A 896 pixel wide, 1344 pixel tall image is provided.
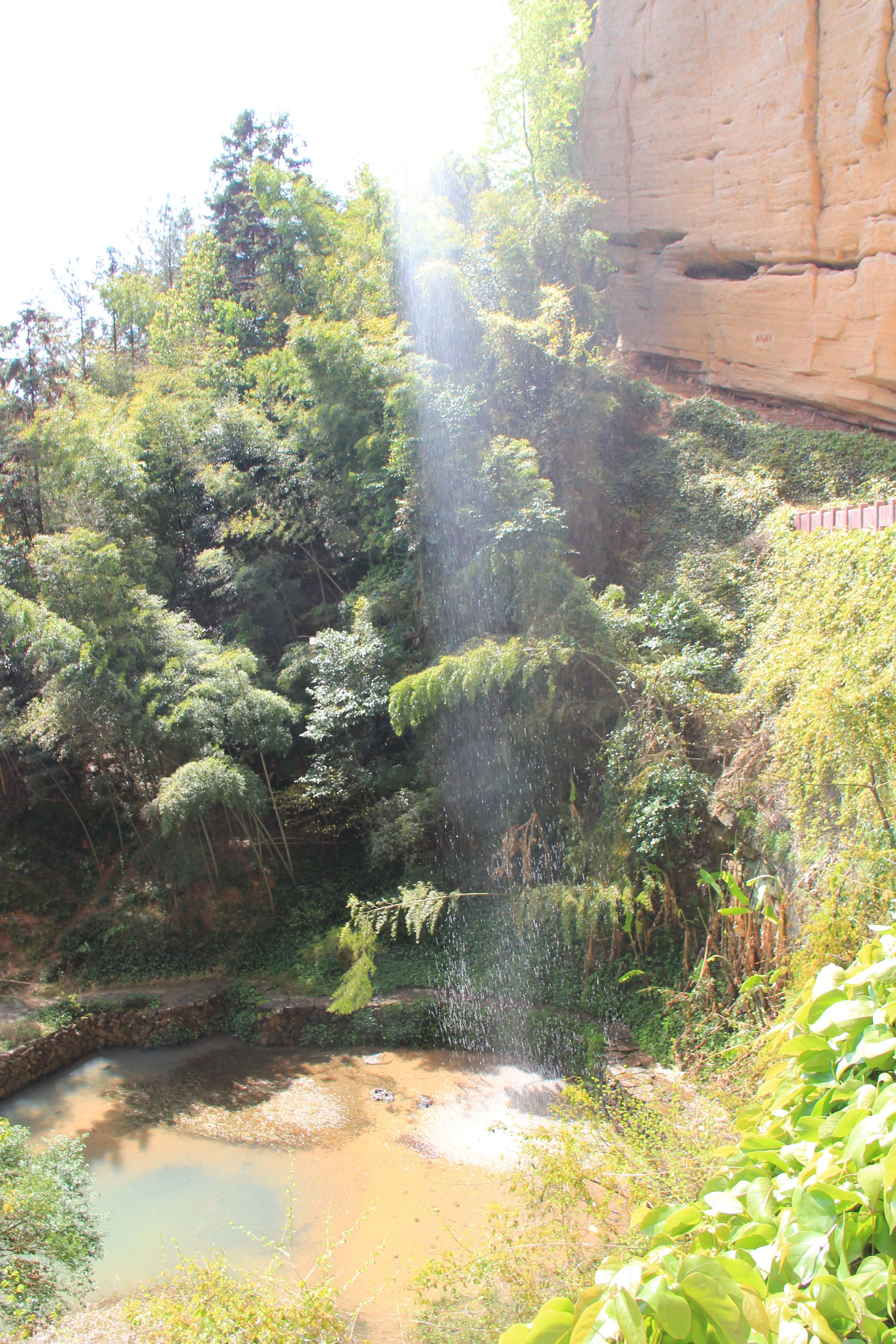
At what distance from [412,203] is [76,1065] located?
38.2ft

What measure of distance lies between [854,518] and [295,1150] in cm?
652

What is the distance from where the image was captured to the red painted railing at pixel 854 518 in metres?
4.87

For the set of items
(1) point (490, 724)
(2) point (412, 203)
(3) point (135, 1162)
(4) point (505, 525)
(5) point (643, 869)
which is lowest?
(3) point (135, 1162)

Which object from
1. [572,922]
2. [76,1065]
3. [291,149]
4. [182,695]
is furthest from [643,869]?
[291,149]

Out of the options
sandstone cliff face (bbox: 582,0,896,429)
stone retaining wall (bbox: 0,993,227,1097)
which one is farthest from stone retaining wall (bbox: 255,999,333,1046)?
sandstone cliff face (bbox: 582,0,896,429)

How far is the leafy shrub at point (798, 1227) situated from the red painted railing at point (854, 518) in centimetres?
405

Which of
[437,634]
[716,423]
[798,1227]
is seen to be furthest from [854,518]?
[716,423]

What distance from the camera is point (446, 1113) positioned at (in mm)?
6574

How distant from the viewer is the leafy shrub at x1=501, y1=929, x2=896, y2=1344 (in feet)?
2.66

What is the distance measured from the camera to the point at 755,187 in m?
10.7

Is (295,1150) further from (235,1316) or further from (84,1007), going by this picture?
(84,1007)

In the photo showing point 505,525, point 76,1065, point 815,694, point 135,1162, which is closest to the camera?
point 815,694

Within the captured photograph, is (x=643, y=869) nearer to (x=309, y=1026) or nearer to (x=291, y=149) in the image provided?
(x=309, y=1026)

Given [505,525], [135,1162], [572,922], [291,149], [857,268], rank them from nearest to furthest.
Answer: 1. [135,1162]
2. [572,922]
3. [505,525]
4. [857,268]
5. [291,149]
